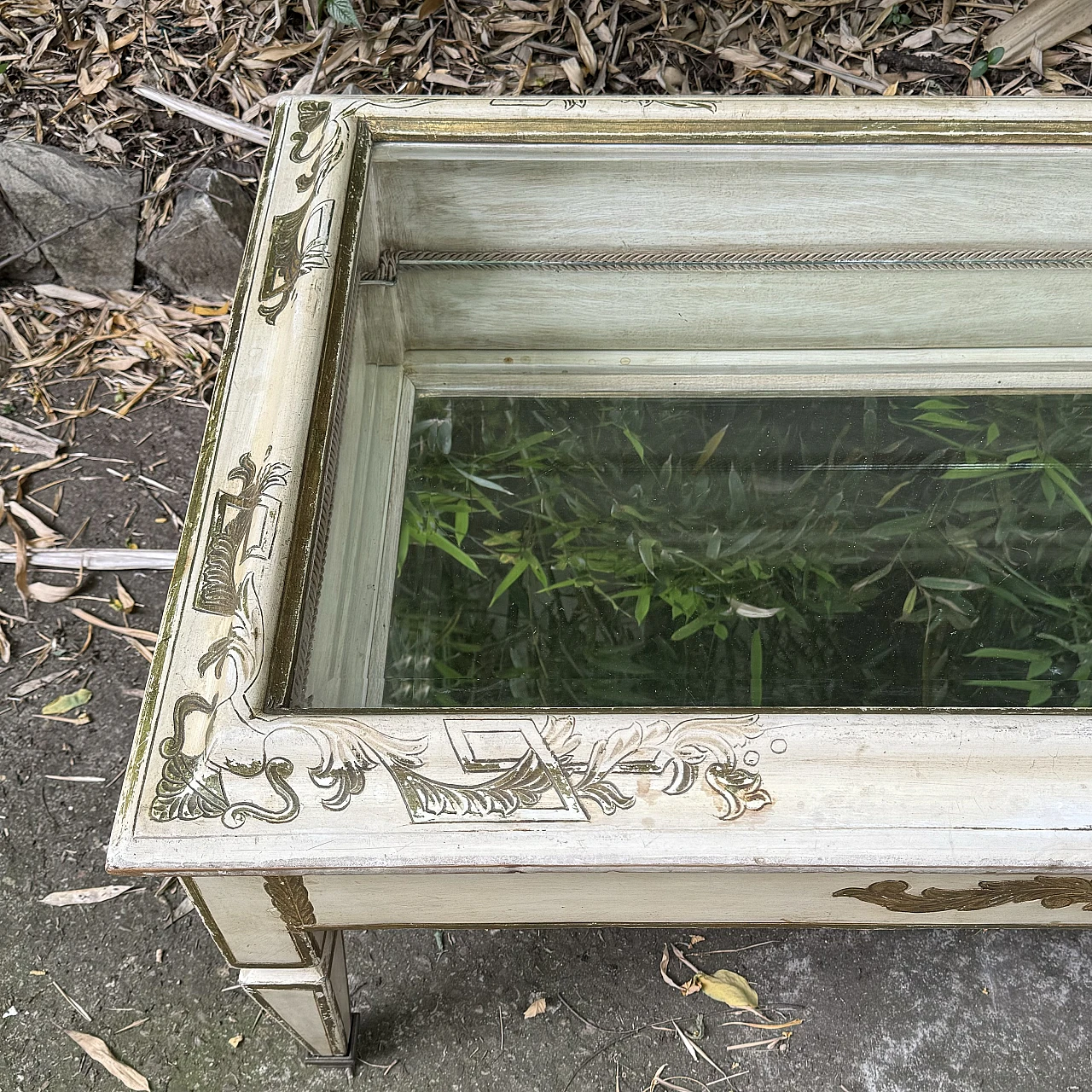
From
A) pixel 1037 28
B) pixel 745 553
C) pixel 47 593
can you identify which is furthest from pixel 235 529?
pixel 1037 28

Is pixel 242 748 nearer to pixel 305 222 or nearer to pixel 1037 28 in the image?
pixel 305 222

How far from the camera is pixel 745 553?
1253mm

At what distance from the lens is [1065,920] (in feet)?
2.89

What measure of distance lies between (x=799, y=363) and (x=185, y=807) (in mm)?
1110

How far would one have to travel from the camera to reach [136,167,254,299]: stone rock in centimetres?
193

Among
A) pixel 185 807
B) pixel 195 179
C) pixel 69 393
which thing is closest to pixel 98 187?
pixel 195 179

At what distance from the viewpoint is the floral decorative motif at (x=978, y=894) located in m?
0.79

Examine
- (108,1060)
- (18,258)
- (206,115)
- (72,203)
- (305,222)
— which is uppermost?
(305,222)

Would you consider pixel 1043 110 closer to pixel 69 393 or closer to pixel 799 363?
pixel 799 363

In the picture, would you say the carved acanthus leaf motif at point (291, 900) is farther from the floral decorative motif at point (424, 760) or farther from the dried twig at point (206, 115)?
the dried twig at point (206, 115)

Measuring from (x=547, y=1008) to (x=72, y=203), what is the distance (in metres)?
1.82

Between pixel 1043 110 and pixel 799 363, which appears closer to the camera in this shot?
pixel 1043 110

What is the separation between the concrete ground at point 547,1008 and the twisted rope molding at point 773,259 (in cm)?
96

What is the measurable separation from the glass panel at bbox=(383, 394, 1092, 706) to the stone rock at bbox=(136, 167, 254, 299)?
0.89 m
